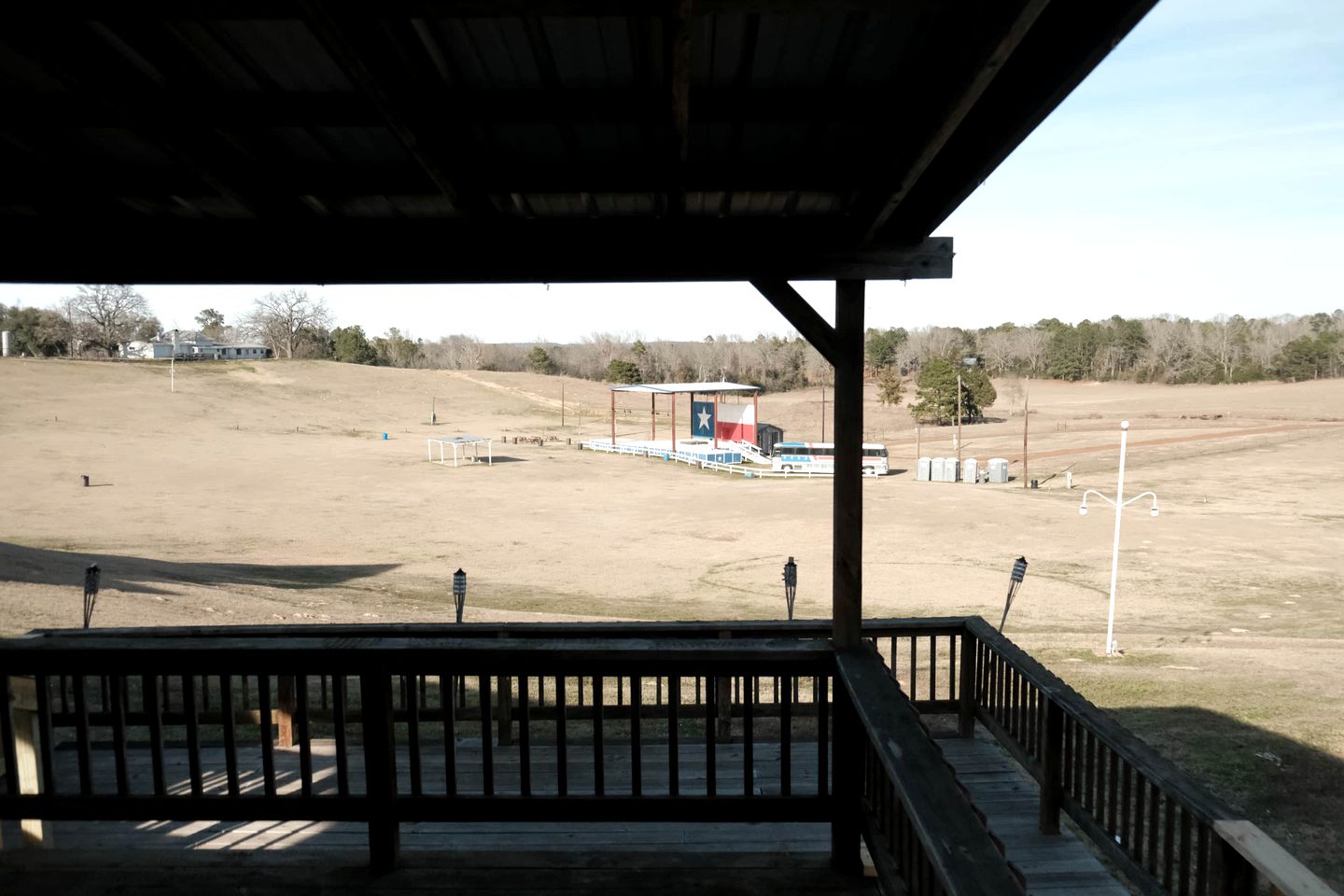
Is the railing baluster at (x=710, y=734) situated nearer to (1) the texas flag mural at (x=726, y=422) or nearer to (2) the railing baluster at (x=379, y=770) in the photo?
(2) the railing baluster at (x=379, y=770)

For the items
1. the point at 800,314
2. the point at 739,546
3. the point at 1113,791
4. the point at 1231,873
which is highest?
the point at 800,314

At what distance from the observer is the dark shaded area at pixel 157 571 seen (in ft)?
50.7

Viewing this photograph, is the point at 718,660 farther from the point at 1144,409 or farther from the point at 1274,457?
the point at 1144,409

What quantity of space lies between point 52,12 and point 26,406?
212ft

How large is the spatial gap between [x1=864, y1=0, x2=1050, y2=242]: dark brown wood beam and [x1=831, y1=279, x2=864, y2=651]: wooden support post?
0.35 meters

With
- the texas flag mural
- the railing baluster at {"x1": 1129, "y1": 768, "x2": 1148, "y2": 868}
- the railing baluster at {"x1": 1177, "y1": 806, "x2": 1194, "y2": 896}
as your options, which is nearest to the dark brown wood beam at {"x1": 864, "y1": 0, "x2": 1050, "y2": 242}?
the railing baluster at {"x1": 1177, "y1": 806, "x2": 1194, "y2": 896}

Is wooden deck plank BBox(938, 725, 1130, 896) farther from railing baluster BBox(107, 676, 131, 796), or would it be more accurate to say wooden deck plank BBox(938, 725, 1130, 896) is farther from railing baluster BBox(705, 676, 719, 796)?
railing baluster BBox(107, 676, 131, 796)

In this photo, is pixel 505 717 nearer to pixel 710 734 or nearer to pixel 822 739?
pixel 710 734

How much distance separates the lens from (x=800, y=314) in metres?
3.66

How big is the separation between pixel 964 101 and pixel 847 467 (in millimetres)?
1669

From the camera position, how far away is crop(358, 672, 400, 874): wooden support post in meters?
3.66

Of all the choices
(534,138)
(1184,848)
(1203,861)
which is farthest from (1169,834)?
(534,138)

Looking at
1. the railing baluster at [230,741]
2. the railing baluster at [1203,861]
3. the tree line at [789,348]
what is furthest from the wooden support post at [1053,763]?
the tree line at [789,348]

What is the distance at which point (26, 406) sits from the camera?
5544cm
